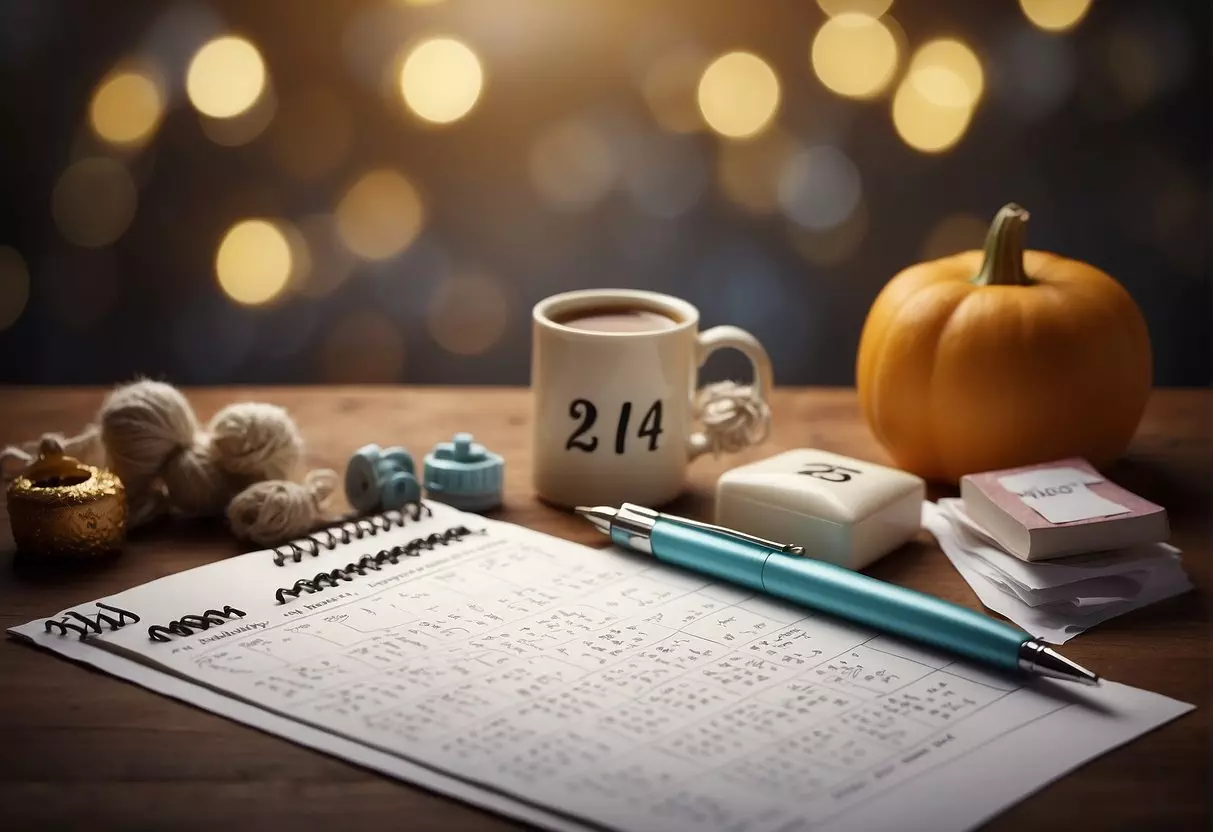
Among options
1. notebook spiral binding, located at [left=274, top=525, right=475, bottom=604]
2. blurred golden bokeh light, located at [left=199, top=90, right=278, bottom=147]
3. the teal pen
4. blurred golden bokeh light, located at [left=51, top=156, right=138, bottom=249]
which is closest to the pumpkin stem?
the teal pen

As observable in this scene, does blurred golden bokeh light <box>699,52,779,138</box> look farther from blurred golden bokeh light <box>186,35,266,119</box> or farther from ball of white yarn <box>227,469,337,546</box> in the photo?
ball of white yarn <box>227,469,337,546</box>

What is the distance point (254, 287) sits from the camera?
1351 mm

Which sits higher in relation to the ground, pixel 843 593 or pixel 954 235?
pixel 954 235

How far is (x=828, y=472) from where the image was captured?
0.82 metres

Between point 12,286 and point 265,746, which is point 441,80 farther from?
point 265,746

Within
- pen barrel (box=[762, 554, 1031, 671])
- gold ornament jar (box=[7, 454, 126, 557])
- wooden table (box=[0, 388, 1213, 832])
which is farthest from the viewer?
gold ornament jar (box=[7, 454, 126, 557])

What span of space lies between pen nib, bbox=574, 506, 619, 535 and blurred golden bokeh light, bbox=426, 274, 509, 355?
59 cm

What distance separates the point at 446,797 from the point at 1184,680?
37 cm

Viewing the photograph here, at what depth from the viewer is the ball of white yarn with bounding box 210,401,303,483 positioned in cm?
84

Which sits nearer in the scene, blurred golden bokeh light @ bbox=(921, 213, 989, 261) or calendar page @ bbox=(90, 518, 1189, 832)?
calendar page @ bbox=(90, 518, 1189, 832)

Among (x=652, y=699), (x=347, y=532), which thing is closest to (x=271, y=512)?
(x=347, y=532)

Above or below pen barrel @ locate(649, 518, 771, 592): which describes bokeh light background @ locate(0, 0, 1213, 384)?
above

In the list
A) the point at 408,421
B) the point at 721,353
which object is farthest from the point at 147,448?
the point at 721,353

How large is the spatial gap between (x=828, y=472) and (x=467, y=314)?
64 centimetres
